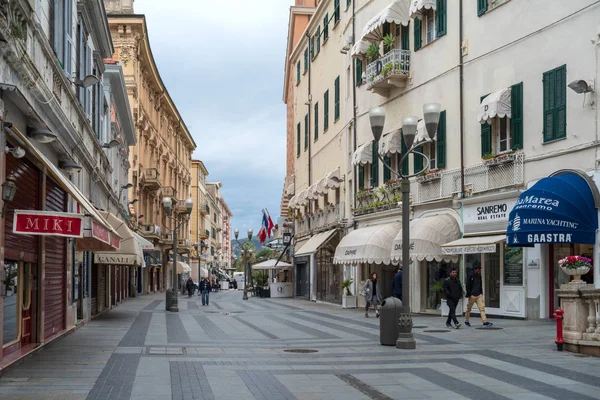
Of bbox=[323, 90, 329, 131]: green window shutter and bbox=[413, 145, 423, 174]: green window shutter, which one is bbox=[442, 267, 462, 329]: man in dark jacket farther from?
bbox=[323, 90, 329, 131]: green window shutter

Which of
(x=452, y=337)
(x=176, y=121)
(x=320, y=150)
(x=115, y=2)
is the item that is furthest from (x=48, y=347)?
(x=176, y=121)

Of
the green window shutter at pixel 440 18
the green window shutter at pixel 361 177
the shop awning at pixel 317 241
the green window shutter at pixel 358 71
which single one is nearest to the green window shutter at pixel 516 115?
the green window shutter at pixel 440 18

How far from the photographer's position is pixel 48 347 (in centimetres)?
1595

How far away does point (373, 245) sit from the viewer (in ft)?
95.2

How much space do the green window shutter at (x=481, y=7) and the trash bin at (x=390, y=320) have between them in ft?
39.8

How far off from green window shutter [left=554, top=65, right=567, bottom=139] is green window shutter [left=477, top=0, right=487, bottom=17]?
14.5ft

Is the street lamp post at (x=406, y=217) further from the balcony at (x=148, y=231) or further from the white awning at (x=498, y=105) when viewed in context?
the balcony at (x=148, y=231)

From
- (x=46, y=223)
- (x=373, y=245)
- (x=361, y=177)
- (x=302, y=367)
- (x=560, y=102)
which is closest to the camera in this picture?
(x=46, y=223)

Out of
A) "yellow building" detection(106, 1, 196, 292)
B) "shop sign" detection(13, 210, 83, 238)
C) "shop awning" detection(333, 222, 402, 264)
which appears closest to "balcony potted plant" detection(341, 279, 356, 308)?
"shop awning" detection(333, 222, 402, 264)

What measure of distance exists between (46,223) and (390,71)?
19.1m

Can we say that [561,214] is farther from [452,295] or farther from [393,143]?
[393,143]

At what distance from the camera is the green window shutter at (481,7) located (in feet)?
80.0

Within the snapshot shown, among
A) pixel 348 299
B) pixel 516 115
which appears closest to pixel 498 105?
pixel 516 115

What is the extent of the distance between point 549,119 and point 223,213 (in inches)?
6085
